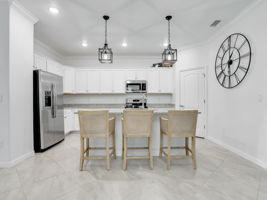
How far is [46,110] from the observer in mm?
3041

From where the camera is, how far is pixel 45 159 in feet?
8.71

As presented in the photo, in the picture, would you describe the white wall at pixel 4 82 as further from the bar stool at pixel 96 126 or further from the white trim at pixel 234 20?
the white trim at pixel 234 20

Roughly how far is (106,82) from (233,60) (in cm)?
358

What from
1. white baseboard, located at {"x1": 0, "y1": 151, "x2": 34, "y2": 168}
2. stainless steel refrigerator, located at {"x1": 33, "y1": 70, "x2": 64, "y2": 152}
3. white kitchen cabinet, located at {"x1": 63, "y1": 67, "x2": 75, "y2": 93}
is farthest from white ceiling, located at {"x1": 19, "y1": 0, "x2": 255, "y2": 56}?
white baseboard, located at {"x1": 0, "y1": 151, "x2": 34, "y2": 168}

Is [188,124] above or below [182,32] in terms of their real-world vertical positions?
below

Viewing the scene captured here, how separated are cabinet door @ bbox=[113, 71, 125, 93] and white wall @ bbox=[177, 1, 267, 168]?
271cm

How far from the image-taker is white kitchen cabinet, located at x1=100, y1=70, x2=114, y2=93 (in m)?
4.87

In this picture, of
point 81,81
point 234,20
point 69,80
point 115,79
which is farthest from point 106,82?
point 234,20

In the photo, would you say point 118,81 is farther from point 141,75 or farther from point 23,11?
point 23,11

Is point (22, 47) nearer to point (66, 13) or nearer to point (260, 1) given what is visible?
point (66, 13)

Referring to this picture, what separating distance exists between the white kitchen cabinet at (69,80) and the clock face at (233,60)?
168 inches

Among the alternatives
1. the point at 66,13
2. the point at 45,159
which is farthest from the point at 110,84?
the point at 45,159

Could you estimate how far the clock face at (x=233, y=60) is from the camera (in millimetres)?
2639

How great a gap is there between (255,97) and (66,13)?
368cm
